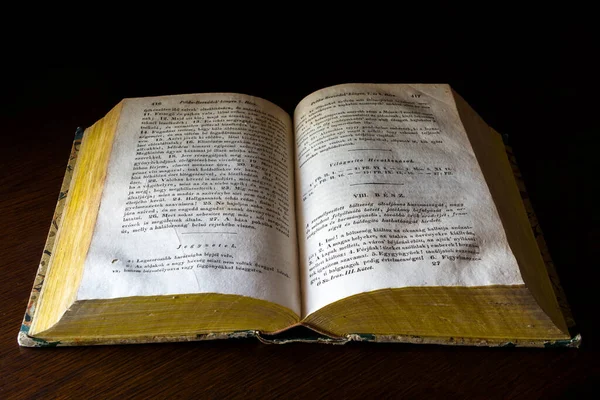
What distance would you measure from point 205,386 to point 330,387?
0.50 ft

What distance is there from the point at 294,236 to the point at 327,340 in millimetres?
158

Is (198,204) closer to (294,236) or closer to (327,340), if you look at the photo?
(294,236)

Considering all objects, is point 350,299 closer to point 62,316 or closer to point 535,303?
point 535,303

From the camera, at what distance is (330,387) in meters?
0.82

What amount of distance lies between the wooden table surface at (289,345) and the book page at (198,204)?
0.09 m

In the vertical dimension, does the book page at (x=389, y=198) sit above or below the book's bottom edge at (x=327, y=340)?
above

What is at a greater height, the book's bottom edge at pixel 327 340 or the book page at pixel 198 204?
the book page at pixel 198 204

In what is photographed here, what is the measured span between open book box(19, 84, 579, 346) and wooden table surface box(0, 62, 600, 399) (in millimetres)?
23

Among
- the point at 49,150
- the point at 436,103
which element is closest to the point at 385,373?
the point at 436,103

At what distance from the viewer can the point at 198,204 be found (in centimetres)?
93

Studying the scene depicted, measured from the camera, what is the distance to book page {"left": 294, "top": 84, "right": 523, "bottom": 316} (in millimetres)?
839

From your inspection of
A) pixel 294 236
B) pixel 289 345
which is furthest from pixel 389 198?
pixel 289 345

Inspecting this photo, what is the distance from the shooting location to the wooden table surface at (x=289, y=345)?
2.68 ft

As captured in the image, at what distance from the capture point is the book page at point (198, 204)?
0.84m
